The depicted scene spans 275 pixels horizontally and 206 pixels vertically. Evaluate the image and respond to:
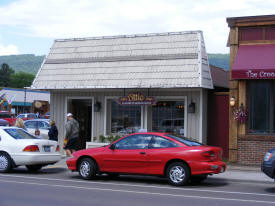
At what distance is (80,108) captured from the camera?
2044 centimetres

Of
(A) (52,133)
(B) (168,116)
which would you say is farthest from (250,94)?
(A) (52,133)

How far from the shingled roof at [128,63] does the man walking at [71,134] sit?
1.78 meters

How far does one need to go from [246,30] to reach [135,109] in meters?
5.41

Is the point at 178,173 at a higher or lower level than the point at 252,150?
lower

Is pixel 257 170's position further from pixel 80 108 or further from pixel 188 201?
pixel 80 108

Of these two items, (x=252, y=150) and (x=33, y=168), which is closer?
(x=33, y=168)

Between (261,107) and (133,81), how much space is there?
196 inches

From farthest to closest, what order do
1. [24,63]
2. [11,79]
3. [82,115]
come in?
[24,63] → [11,79] → [82,115]

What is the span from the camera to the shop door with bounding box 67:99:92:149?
20.1m

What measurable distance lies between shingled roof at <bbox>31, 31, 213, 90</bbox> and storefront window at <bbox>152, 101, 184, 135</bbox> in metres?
1.19

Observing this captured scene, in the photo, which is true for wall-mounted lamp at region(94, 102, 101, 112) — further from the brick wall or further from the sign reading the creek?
the brick wall

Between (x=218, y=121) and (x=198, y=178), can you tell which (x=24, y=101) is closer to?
(x=218, y=121)

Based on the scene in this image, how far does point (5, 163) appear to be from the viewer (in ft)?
45.9

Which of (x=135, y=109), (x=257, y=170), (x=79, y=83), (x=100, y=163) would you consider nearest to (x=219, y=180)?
(x=257, y=170)
